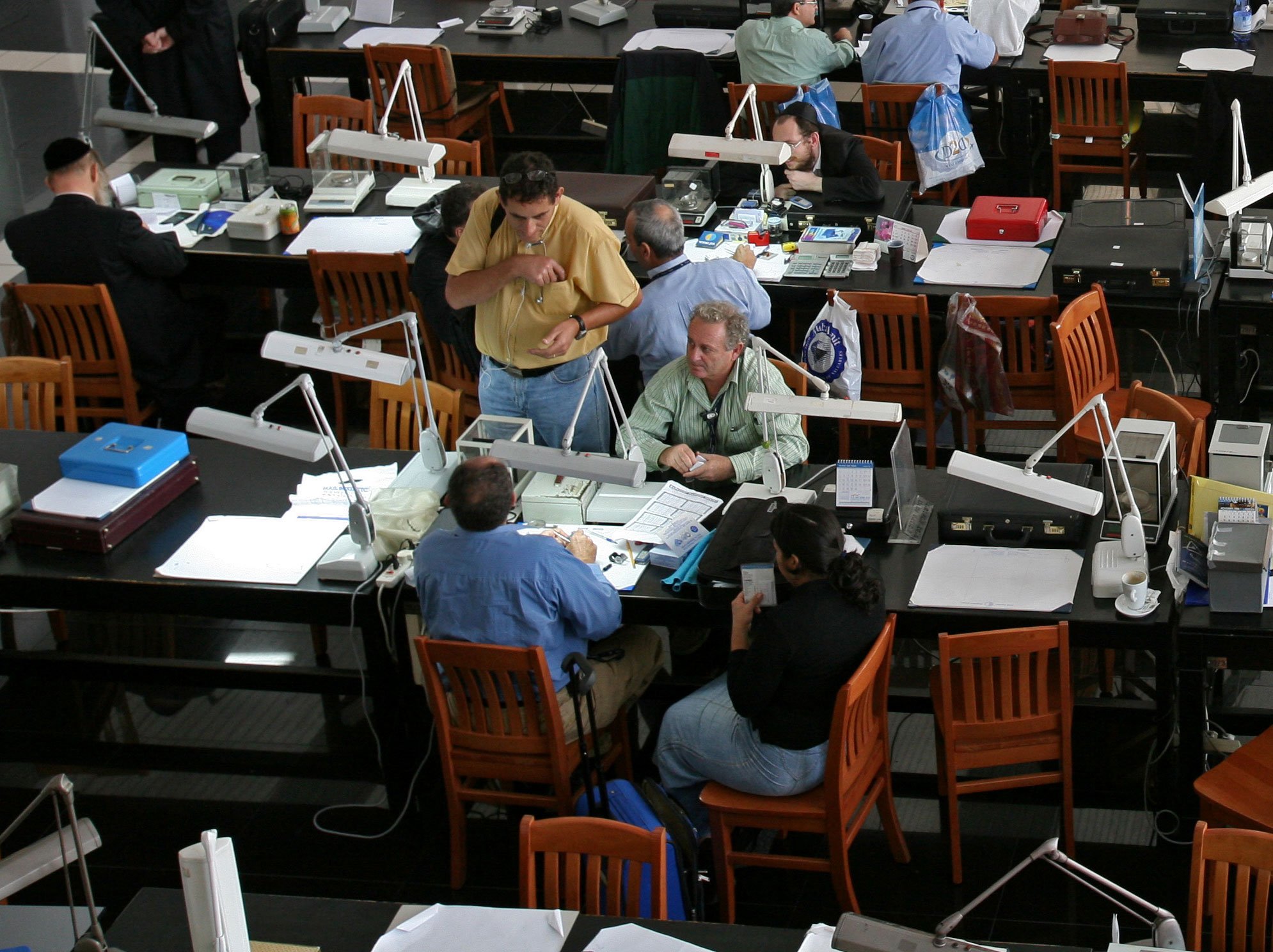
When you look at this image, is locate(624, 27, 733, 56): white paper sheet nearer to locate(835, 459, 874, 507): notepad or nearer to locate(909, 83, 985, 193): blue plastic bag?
locate(909, 83, 985, 193): blue plastic bag

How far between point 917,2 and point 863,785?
464 centimetres

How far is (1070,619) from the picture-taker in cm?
436

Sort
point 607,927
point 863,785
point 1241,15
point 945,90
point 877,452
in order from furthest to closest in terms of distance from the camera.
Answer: point 1241,15 < point 945,90 < point 877,452 < point 863,785 < point 607,927

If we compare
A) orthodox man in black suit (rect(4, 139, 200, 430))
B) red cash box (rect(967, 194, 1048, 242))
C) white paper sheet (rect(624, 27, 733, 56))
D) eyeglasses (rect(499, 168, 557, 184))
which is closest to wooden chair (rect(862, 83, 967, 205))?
white paper sheet (rect(624, 27, 733, 56))

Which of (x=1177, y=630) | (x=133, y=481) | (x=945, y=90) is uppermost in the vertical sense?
(x=945, y=90)

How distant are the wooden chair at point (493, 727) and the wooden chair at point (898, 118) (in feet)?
13.7

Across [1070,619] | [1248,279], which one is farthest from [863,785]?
[1248,279]

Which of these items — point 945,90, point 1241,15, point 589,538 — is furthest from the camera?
point 1241,15

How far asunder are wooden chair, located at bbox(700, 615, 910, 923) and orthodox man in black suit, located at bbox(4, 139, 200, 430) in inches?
131

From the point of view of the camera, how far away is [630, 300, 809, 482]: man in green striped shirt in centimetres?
497

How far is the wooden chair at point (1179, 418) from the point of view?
5.03m

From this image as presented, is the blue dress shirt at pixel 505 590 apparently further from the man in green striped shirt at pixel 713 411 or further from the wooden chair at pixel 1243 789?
the wooden chair at pixel 1243 789

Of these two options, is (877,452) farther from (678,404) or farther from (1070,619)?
(1070,619)

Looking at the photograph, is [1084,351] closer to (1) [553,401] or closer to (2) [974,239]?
(2) [974,239]
